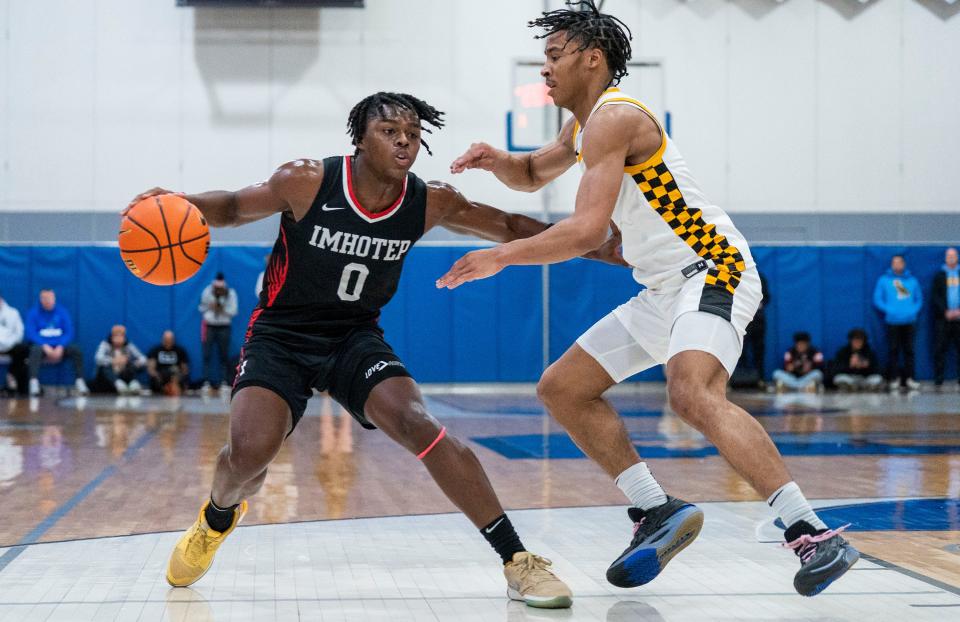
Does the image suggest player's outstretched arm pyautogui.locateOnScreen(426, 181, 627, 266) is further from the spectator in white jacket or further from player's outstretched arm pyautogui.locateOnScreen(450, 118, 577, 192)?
the spectator in white jacket

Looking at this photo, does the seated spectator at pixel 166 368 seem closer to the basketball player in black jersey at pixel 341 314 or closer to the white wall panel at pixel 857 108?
the white wall panel at pixel 857 108

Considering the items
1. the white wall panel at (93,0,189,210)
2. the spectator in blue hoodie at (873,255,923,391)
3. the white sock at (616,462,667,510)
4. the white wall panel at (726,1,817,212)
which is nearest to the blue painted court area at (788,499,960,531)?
the white sock at (616,462,667,510)

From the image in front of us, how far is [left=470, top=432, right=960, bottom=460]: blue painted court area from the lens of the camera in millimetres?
9055

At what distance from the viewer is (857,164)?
19.0 m

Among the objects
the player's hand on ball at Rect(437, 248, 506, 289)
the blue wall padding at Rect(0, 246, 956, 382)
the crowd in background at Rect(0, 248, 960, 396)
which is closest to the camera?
the player's hand on ball at Rect(437, 248, 506, 289)

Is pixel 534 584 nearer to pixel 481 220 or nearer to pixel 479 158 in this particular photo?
pixel 481 220

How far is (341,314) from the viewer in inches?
182

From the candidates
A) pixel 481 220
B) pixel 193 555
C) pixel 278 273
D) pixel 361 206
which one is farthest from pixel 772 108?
pixel 193 555

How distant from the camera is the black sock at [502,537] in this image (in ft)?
13.8

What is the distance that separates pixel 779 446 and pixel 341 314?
610cm

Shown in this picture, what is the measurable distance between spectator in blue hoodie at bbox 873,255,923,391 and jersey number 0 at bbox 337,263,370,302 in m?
15.1

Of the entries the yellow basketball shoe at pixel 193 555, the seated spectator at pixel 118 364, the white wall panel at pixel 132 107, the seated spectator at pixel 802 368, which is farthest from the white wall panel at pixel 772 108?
the yellow basketball shoe at pixel 193 555

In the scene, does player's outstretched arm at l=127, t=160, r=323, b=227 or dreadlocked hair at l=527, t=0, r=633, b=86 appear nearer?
dreadlocked hair at l=527, t=0, r=633, b=86

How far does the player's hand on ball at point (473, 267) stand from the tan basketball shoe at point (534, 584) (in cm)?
113
